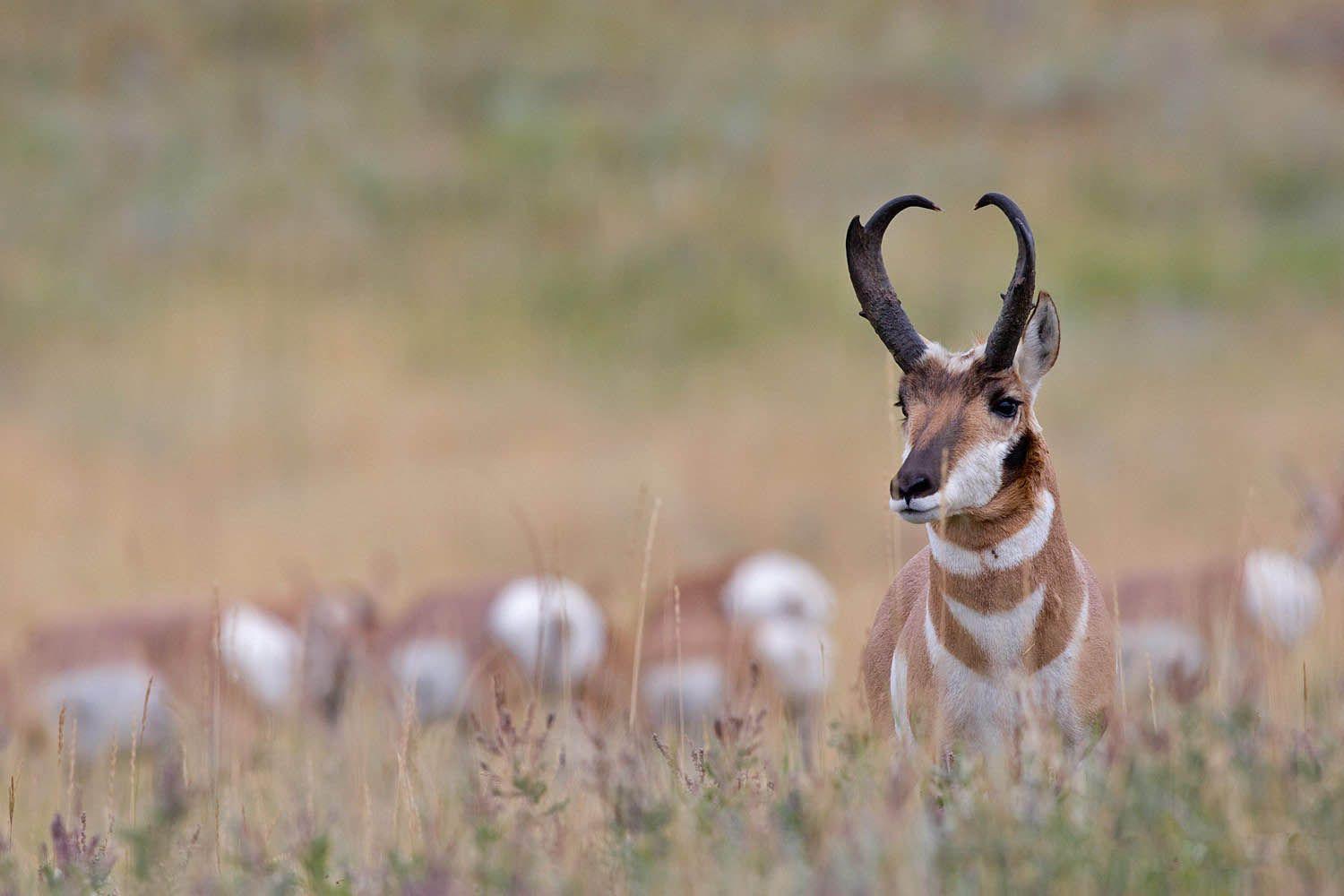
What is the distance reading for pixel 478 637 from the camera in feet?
36.2

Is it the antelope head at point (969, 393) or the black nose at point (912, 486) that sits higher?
the antelope head at point (969, 393)

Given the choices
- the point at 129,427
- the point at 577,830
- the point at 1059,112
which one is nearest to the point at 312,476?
the point at 129,427

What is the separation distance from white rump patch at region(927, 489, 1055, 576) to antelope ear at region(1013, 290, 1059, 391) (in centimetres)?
34

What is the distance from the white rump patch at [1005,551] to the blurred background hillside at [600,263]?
14106mm

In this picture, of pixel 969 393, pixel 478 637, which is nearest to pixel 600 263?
pixel 478 637

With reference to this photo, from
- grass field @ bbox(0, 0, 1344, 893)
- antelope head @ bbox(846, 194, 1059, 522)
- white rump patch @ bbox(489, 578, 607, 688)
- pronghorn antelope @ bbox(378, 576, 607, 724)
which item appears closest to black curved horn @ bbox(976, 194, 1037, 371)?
antelope head @ bbox(846, 194, 1059, 522)

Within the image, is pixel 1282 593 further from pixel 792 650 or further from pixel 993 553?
pixel 993 553

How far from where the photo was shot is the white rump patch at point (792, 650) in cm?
965

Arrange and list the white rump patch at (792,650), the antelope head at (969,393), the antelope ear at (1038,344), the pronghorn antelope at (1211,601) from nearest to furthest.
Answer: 1. the antelope head at (969,393)
2. the antelope ear at (1038,344)
3. the pronghorn antelope at (1211,601)
4. the white rump patch at (792,650)

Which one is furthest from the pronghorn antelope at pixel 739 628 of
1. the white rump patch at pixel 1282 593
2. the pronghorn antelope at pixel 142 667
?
the white rump patch at pixel 1282 593

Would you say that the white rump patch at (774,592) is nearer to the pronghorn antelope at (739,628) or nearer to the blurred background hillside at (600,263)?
the pronghorn antelope at (739,628)

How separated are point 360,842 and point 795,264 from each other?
1055 inches

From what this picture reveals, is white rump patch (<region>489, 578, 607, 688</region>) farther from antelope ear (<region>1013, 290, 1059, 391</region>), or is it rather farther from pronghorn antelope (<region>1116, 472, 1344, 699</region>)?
antelope ear (<region>1013, 290, 1059, 391</region>)

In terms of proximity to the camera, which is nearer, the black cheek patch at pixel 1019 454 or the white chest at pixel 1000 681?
the white chest at pixel 1000 681
